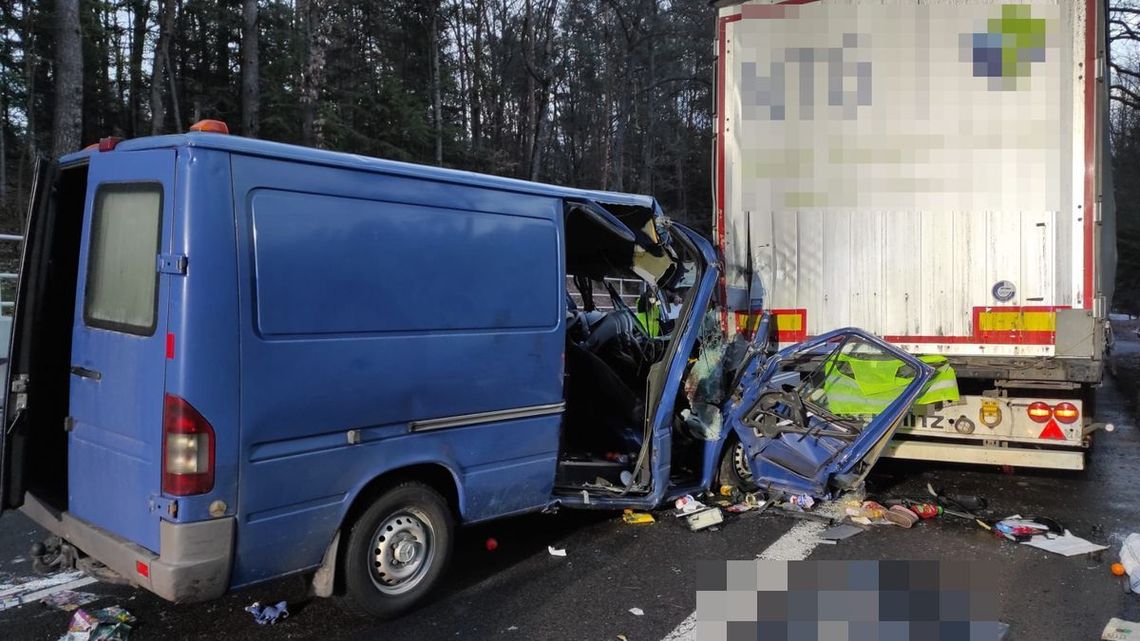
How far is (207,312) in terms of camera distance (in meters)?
3.17

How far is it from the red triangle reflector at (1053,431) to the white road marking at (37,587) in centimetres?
613

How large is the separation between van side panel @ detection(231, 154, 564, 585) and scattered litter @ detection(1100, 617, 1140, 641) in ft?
9.22

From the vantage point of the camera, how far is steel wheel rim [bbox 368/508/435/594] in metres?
3.89

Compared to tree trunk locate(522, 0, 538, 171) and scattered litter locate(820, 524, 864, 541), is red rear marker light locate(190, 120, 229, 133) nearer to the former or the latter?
scattered litter locate(820, 524, 864, 541)

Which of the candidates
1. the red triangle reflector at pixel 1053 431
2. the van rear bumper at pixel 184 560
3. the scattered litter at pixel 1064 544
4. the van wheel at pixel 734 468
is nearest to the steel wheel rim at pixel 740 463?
the van wheel at pixel 734 468

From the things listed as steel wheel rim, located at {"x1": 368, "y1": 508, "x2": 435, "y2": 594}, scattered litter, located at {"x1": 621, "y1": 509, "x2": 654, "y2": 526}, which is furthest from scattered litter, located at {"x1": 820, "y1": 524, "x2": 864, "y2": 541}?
steel wheel rim, located at {"x1": 368, "y1": 508, "x2": 435, "y2": 594}

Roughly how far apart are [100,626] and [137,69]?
29.1 metres

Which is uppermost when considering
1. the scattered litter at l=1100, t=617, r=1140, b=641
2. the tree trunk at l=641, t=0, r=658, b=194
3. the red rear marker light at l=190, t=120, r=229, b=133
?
the tree trunk at l=641, t=0, r=658, b=194

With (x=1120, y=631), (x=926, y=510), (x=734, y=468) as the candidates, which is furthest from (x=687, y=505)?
(x=1120, y=631)

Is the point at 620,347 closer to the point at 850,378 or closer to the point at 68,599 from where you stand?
the point at 850,378

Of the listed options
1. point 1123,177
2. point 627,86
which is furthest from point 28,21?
point 1123,177

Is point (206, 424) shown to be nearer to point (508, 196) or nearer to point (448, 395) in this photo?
point (448, 395)

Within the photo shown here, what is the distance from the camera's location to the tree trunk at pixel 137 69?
91.2ft

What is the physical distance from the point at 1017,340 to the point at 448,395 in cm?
407
